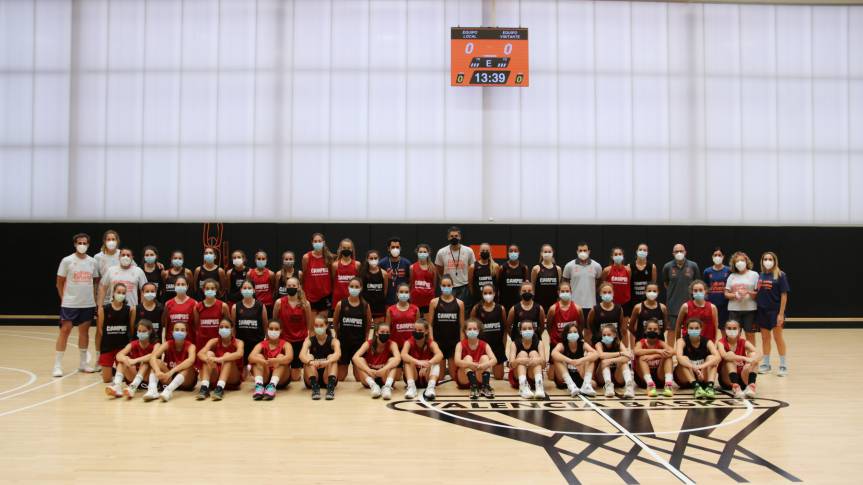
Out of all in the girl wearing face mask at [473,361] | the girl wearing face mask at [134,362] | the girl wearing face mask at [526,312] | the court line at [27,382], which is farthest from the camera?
the girl wearing face mask at [526,312]

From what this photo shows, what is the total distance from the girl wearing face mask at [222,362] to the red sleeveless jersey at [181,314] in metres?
0.45

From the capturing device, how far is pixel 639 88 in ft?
51.1

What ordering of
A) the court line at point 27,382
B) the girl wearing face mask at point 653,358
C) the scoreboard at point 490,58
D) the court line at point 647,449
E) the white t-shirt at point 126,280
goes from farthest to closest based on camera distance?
the scoreboard at point 490,58 < the white t-shirt at point 126,280 < the court line at point 27,382 < the girl wearing face mask at point 653,358 < the court line at point 647,449

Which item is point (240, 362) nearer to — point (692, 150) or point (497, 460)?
point (497, 460)

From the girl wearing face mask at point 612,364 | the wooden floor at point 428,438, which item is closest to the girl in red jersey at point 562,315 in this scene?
the girl wearing face mask at point 612,364

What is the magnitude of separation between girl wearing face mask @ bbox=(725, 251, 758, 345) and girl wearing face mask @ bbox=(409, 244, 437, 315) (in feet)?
14.7

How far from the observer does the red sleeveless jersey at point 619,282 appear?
950 cm

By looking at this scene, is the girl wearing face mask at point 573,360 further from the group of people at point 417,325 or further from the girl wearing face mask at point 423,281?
the girl wearing face mask at point 423,281

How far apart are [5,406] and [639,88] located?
14.4 m

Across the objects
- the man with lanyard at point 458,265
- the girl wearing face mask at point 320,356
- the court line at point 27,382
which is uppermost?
the man with lanyard at point 458,265

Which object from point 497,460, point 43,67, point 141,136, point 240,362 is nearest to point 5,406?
point 240,362

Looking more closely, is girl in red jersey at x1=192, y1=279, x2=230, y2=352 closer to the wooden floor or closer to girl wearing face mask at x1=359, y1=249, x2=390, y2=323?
the wooden floor

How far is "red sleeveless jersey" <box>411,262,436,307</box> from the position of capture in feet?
30.3

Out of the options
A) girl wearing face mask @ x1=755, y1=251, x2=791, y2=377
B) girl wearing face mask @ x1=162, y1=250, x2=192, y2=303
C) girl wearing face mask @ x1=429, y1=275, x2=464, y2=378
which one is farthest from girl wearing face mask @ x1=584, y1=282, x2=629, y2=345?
girl wearing face mask @ x1=162, y1=250, x2=192, y2=303
